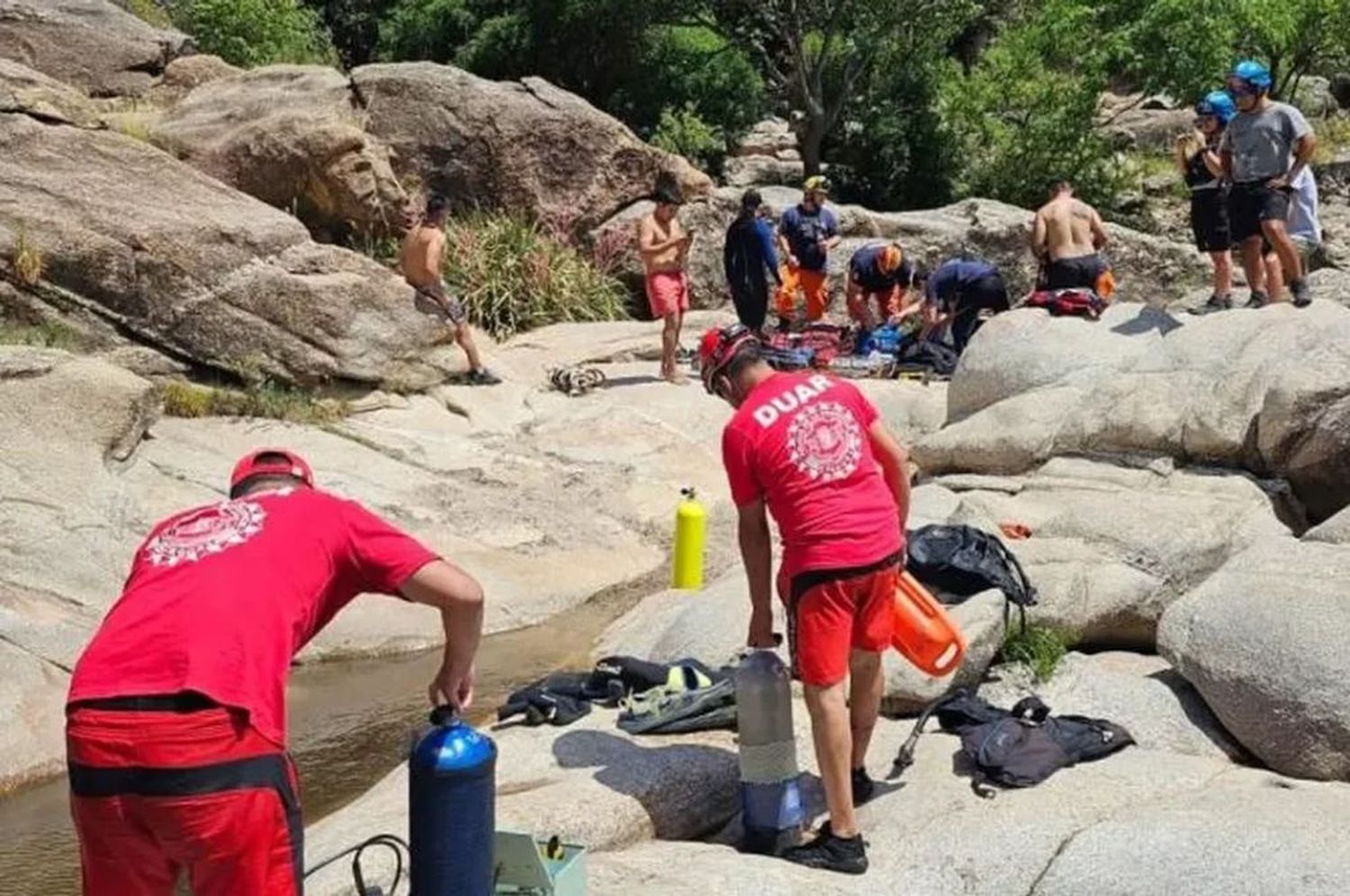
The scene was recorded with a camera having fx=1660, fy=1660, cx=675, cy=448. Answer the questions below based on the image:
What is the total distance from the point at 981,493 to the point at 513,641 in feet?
8.77

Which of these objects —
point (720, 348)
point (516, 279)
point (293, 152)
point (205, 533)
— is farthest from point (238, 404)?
point (205, 533)

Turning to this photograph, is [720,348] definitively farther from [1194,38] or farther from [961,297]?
[1194,38]

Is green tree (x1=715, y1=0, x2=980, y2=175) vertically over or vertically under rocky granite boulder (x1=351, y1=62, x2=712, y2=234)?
over

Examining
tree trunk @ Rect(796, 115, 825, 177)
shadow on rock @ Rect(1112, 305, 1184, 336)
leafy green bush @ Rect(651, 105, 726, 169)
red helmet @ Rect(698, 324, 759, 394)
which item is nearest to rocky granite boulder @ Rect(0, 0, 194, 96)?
leafy green bush @ Rect(651, 105, 726, 169)

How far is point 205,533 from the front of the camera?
335 centimetres

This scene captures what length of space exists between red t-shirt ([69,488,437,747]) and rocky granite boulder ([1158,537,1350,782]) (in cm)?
388

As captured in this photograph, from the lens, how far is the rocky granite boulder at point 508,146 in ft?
52.2

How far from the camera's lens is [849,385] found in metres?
5.07

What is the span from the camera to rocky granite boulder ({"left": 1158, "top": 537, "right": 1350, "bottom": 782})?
5.98 meters

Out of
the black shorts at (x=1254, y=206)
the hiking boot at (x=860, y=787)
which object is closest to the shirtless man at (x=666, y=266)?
the black shorts at (x=1254, y=206)

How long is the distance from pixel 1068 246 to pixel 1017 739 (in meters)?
6.35

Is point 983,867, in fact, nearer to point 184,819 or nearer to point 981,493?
point 184,819

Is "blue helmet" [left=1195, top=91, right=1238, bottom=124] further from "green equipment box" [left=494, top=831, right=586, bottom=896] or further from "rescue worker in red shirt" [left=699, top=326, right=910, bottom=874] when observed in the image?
"green equipment box" [left=494, top=831, right=586, bottom=896]

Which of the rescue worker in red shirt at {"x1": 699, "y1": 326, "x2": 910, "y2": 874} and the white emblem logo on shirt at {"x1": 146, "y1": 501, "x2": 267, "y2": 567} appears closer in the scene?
the white emblem logo on shirt at {"x1": 146, "y1": 501, "x2": 267, "y2": 567}
